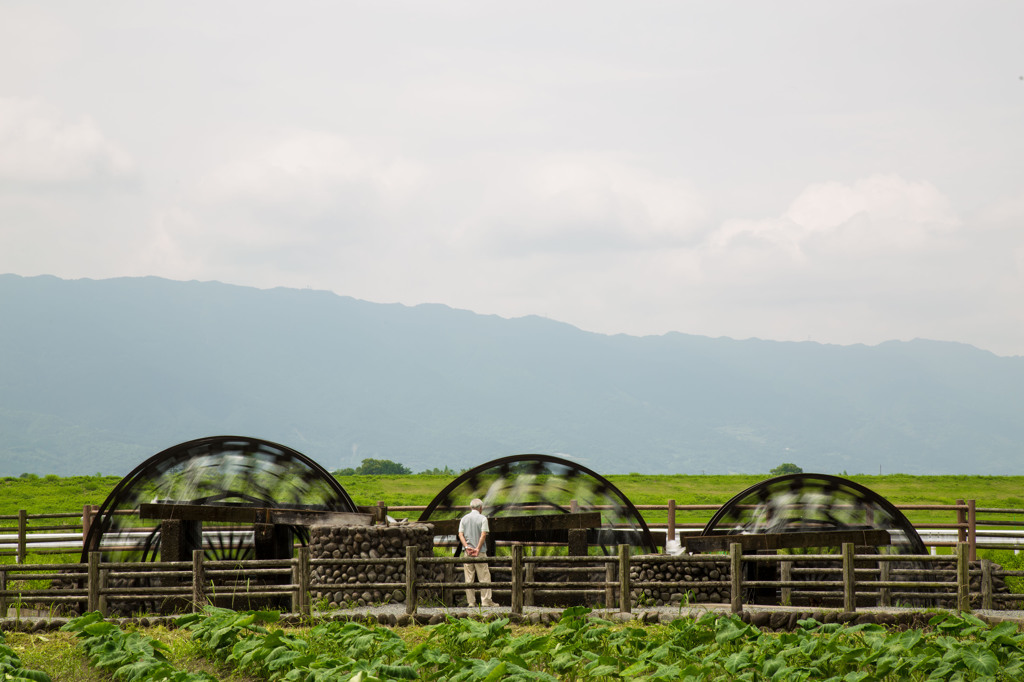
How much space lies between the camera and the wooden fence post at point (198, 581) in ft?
52.4

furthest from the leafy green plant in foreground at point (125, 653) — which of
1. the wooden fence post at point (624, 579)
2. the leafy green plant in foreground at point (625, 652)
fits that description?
the wooden fence post at point (624, 579)

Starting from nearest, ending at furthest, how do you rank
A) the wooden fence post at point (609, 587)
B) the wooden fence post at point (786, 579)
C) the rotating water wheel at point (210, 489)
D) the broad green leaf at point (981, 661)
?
the broad green leaf at point (981, 661)
the wooden fence post at point (609, 587)
the wooden fence post at point (786, 579)
the rotating water wheel at point (210, 489)

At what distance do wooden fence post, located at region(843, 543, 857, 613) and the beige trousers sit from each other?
5.72 meters

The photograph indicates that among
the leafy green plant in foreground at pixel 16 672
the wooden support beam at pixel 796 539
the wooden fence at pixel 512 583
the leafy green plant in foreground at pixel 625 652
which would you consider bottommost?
the leafy green plant in foreground at pixel 16 672

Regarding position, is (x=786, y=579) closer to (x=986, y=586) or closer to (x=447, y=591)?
(x=986, y=586)

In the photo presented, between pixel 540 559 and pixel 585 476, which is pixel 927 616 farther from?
pixel 585 476

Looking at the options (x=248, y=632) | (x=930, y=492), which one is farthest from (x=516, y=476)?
(x=930, y=492)

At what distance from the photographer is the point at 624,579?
15781 millimetres

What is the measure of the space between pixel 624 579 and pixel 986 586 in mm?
5235

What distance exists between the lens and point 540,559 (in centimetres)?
1609

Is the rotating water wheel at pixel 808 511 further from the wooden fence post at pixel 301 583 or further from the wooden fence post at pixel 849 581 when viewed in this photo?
the wooden fence post at pixel 301 583

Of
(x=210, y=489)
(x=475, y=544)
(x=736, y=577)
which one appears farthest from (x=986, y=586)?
(x=210, y=489)

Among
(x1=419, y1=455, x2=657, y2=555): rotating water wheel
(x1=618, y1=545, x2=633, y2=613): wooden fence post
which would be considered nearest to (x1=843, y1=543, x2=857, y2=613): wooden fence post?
(x1=618, y1=545, x2=633, y2=613): wooden fence post

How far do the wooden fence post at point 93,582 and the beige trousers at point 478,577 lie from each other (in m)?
5.92
